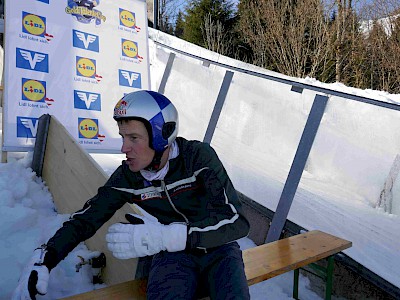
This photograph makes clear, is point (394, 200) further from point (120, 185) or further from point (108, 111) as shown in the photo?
point (108, 111)

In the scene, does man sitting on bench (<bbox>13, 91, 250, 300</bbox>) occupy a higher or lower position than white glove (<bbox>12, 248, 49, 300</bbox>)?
higher

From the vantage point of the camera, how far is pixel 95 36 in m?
4.93

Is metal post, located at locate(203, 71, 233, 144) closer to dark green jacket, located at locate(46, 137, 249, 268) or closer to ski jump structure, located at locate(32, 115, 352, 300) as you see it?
ski jump structure, located at locate(32, 115, 352, 300)

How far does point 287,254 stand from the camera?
255 cm

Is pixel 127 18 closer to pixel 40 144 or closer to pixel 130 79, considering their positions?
pixel 130 79

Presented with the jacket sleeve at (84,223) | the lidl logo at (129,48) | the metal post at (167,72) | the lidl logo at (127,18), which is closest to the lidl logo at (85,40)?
the lidl logo at (129,48)

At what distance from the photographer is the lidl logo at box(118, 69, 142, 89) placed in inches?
200

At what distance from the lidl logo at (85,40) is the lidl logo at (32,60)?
18.1 inches

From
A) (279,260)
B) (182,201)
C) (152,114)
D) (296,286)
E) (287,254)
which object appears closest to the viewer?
(152,114)

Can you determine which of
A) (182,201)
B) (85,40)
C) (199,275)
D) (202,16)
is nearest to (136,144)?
(182,201)

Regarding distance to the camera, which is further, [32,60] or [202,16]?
[202,16]

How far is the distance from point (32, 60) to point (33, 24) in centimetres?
43

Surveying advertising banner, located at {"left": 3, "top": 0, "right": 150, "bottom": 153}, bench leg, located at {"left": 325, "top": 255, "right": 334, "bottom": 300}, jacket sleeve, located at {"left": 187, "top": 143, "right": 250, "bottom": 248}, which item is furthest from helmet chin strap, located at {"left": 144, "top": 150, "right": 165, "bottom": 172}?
advertising banner, located at {"left": 3, "top": 0, "right": 150, "bottom": 153}

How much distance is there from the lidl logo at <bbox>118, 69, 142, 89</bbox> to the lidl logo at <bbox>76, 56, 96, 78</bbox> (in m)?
0.37
